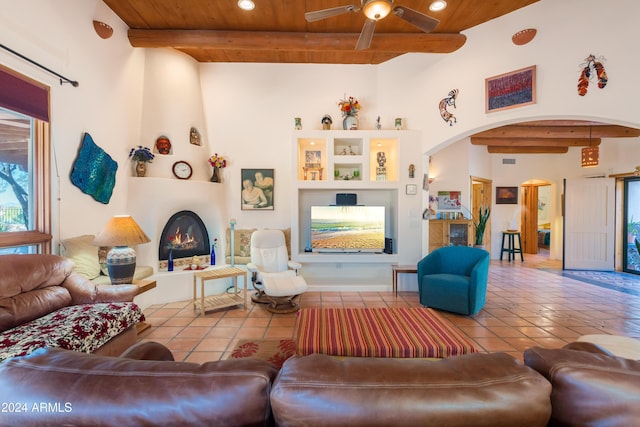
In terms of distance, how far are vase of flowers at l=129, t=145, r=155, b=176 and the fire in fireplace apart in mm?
756

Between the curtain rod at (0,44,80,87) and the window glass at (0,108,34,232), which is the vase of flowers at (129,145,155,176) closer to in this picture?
the curtain rod at (0,44,80,87)

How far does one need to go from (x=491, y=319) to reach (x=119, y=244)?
4202mm

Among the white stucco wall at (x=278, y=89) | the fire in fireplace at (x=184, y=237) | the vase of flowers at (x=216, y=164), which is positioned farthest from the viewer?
the vase of flowers at (x=216, y=164)

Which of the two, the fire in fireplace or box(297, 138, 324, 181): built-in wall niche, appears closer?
the fire in fireplace

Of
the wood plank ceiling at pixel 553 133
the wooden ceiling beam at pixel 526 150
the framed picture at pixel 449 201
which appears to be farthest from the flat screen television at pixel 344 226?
the wooden ceiling beam at pixel 526 150

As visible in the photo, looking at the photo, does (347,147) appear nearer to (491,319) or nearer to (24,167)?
A: (491,319)

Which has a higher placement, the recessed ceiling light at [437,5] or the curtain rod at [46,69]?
the recessed ceiling light at [437,5]

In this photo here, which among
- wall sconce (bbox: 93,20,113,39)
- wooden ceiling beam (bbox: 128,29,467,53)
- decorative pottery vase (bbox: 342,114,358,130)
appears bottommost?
decorative pottery vase (bbox: 342,114,358,130)

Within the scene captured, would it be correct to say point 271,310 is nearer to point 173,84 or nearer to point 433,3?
point 173,84

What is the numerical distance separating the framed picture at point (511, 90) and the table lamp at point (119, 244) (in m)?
4.47

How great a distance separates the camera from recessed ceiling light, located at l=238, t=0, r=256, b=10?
310 cm

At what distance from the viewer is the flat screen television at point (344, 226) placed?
436 centimetres

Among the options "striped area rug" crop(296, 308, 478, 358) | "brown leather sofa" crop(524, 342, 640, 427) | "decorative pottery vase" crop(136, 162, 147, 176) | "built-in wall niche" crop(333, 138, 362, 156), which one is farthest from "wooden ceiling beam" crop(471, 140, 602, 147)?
"decorative pottery vase" crop(136, 162, 147, 176)

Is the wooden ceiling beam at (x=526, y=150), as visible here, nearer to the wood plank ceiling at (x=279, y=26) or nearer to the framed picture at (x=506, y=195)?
the framed picture at (x=506, y=195)
